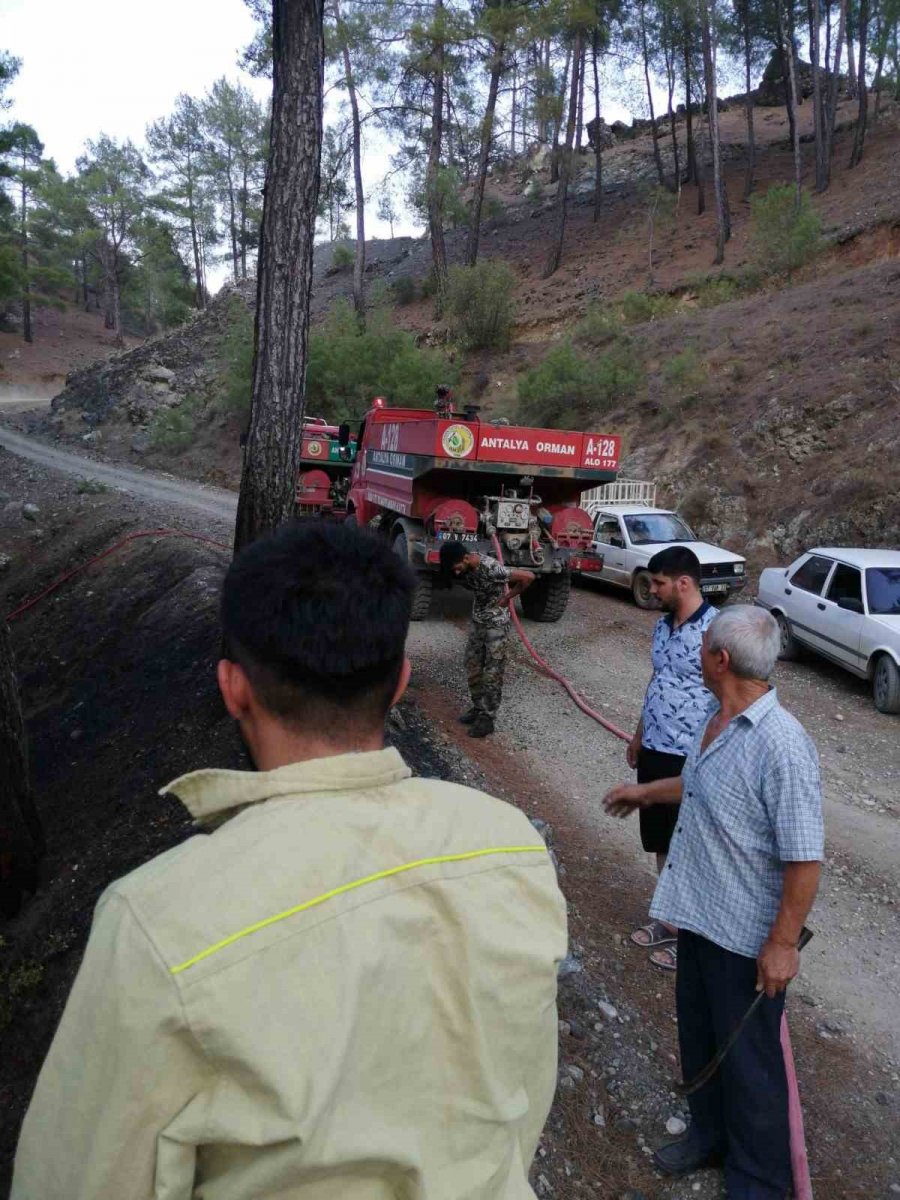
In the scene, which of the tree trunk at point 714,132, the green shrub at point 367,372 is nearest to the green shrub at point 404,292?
the green shrub at point 367,372

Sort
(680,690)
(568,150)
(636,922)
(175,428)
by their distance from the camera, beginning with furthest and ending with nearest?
(568,150)
(175,428)
(636,922)
(680,690)

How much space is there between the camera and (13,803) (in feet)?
14.7

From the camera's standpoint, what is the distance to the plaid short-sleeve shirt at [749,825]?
227cm

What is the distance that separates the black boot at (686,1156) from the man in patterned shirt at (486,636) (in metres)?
4.07

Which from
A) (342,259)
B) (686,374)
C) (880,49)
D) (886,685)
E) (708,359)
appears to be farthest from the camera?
(342,259)

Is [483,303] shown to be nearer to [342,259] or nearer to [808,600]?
[342,259]

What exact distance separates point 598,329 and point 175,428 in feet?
45.6

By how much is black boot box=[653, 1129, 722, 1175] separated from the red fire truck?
6.48 meters

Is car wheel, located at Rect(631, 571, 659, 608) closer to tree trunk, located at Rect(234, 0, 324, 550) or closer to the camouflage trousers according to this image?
the camouflage trousers

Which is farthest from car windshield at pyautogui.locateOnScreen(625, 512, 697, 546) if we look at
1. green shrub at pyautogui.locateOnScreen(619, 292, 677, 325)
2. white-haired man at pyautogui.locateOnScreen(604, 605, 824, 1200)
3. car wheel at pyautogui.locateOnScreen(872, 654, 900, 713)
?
green shrub at pyautogui.locateOnScreen(619, 292, 677, 325)

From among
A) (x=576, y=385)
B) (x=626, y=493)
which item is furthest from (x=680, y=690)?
(x=576, y=385)

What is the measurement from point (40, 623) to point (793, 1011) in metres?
8.83

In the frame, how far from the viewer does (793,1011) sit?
3674 millimetres

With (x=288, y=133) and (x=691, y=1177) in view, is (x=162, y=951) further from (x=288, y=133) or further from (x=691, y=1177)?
(x=288, y=133)
